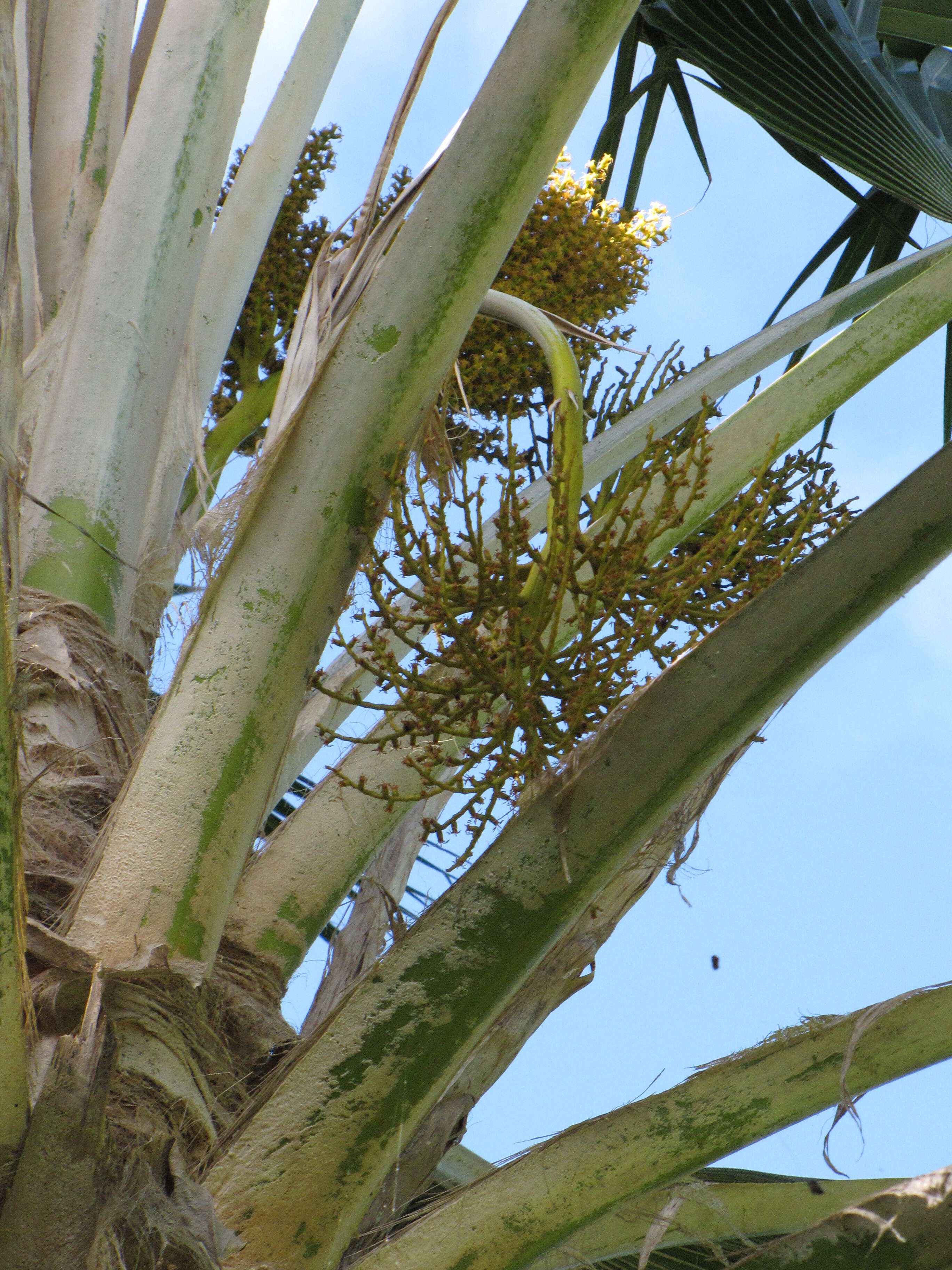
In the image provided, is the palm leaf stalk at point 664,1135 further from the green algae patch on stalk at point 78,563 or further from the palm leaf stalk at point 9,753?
the green algae patch on stalk at point 78,563

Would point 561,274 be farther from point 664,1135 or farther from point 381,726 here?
point 664,1135

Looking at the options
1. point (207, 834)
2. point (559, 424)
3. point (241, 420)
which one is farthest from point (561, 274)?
point (207, 834)

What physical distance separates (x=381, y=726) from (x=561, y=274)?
1.27 meters

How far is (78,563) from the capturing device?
1.90m

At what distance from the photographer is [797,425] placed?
6.74 feet

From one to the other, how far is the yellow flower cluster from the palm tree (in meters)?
0.53

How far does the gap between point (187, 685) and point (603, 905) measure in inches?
27.3

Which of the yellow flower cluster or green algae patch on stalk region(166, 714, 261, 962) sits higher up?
the yellow flower cluster

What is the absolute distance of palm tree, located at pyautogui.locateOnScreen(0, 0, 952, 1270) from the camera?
4.17 feet

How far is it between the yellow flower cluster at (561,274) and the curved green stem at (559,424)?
732mm

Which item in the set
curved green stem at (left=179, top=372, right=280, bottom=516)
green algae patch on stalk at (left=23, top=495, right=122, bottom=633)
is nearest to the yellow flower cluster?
curved green stem at (left=179, top=372, right=280, bottom=516)

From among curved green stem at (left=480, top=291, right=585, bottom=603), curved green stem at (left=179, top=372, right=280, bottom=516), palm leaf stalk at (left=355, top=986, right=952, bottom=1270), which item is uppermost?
curved green stem at (left=179, top=372, right=280, bottom=516)

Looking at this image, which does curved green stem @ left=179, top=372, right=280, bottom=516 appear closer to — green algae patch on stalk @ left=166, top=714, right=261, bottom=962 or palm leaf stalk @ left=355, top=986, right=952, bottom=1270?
green algae patch on stalk @ left=166, top=714, right=261, bottom=962

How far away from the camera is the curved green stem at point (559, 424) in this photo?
156cm
